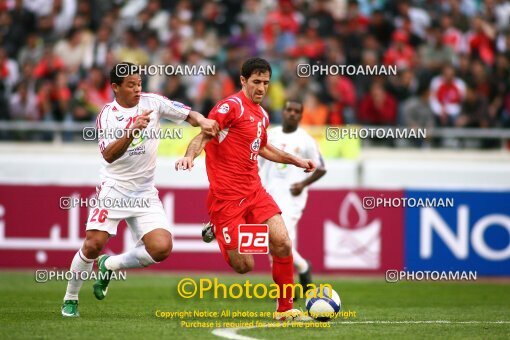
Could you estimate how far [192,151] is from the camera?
32.6 ft

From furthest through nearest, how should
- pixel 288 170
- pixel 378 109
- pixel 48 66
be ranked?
1. pixel 48 66
2. pixel 378 109
3. pixel 288 170

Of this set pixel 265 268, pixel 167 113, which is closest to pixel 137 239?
pixel 167 113

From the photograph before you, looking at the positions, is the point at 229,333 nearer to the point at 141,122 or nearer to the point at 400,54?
the point at 141,122

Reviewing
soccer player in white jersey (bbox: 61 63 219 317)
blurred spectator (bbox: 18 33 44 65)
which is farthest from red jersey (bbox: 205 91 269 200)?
blurred spectator (bbox: 18 33 44 65)

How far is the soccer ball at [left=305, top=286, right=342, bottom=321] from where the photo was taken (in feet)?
34.0

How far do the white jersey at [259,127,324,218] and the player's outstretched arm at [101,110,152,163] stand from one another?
3.95m

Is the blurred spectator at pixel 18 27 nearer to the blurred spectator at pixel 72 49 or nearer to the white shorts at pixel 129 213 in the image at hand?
the blurred spectator at pixel 72 49

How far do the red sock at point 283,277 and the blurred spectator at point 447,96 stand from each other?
962 cm

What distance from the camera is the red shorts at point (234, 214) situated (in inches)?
416

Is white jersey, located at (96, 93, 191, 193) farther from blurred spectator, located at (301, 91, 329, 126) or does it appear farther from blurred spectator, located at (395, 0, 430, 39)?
blurred spectator, located at (395, 0, 430, 39)

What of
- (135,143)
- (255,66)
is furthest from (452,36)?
(135,143)

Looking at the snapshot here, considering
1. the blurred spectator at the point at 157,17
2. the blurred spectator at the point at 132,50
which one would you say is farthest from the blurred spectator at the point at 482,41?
the blurred spectator at the point at 132,50

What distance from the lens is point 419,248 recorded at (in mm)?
17828

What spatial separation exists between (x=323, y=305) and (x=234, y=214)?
1.31m
